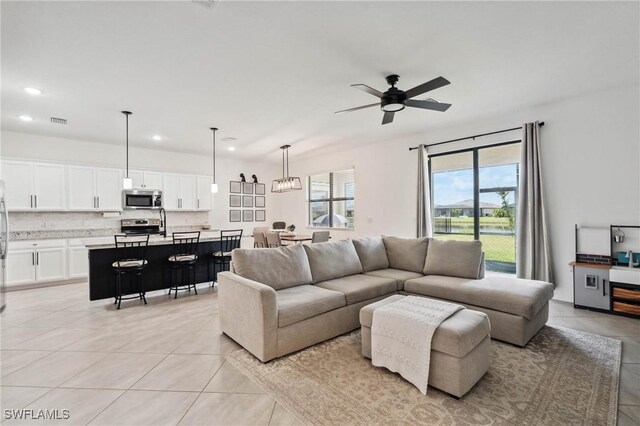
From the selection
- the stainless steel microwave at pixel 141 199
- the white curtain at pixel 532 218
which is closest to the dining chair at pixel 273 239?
the stainless steel microwave at pixel 141 199

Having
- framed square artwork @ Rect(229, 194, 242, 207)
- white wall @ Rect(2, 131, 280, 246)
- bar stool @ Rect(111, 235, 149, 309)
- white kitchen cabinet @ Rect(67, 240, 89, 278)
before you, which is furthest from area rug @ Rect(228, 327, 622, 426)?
framed square artwork @ Rect(229, 194, 242, 207)

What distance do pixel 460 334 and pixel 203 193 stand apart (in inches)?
257

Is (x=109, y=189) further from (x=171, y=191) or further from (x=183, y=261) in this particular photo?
(x=183, y=261)

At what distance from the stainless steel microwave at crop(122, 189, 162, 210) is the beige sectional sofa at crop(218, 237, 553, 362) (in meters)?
4.17

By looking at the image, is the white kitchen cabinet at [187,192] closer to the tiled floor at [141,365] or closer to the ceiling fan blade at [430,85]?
the tiled floor at [141,365]

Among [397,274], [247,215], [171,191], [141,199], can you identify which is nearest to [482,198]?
[397,274]

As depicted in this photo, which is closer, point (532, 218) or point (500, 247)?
point (532, 218)

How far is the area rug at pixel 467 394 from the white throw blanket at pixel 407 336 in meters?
0.11

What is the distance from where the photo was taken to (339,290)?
3184mm

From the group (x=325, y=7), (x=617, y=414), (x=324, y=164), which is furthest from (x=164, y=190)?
(x=617, y=414)

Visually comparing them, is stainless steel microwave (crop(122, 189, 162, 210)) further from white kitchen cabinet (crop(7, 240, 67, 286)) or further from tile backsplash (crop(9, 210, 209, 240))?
white kitchen cabinet (crop(7, 240, 67, 286))

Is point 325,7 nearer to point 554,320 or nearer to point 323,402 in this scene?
point 323,402

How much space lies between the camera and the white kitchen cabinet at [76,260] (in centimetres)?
534

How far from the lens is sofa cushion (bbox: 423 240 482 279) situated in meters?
3.58
